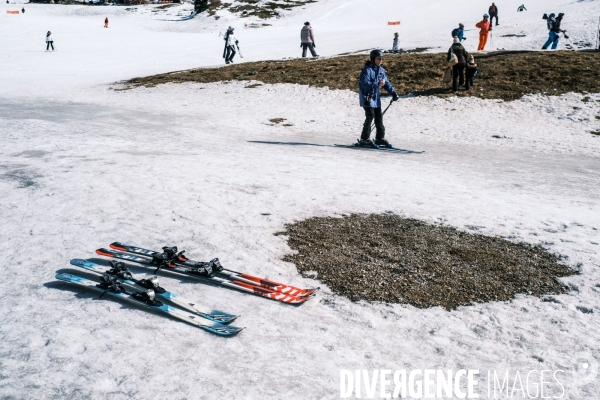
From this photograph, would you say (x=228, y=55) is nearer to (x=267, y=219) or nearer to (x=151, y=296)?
(x=267, y=219)

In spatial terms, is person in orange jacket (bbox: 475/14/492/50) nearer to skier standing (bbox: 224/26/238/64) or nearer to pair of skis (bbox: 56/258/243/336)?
Answer: skier standing (bbox: 224/26/238/64)

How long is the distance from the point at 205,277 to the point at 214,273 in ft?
0.41

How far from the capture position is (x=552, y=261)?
231 inches

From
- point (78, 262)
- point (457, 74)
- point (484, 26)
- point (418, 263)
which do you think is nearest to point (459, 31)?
point (484, 26)

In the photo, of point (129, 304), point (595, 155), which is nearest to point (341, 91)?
point (595, 155)

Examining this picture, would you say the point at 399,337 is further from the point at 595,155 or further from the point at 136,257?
the point at 595,155

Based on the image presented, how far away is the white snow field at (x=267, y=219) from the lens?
12.8 ft

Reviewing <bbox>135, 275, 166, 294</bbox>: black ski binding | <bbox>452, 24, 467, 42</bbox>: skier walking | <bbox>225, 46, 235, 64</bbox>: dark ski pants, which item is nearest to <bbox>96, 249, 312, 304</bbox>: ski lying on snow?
<bbox>135, 275, 166, 294</bbox>: black ski binding

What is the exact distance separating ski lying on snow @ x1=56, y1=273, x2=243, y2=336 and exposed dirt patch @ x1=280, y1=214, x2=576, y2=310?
140 cm

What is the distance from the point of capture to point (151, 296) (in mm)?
4621

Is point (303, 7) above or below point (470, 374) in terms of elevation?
above

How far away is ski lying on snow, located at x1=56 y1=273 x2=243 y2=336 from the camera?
4.32m

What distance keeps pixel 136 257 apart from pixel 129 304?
42.5 inches

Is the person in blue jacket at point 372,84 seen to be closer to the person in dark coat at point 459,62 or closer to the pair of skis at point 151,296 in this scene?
the person in dark coat at point 459,62
